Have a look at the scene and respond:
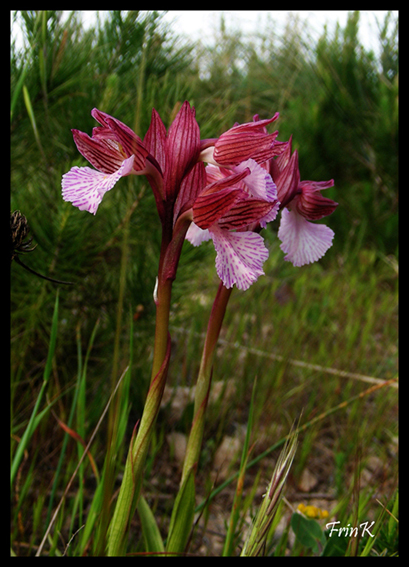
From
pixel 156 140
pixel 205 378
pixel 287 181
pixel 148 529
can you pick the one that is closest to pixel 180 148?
pixel 156 140

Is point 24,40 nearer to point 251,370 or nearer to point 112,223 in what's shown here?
point 112,223

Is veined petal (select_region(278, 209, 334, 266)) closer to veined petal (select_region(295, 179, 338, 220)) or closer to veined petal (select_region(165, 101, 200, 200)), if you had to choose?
veined petal (select_region(295, 179, 338, 220))

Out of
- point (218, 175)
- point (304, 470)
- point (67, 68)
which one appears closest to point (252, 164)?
point (218, 175)

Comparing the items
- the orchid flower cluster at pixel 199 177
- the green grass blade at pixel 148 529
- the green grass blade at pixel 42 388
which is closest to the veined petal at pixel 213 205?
the orchid flower cluster at pixel 199 177

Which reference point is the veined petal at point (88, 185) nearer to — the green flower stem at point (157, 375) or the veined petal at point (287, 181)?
the green flower stem at point (157, 375)

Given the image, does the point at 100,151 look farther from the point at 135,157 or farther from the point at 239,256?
the point at 239,256

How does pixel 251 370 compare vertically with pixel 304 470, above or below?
above

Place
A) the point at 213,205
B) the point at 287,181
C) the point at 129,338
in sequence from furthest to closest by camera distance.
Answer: the point at 129,338 < the point at 287,181 < the point at 213,205
